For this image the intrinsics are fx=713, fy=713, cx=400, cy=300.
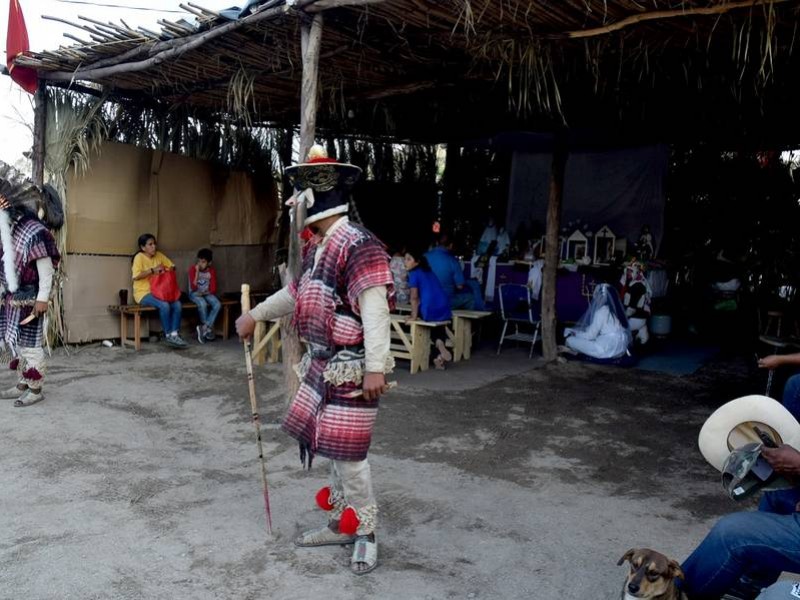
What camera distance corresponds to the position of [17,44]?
695 centimetres

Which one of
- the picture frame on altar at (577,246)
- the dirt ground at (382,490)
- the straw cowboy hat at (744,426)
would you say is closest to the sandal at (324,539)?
the dirt ground at (382,490)

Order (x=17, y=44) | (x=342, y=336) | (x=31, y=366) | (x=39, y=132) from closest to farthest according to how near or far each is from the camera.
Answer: (x=342, y=336) < (x=31, y=366) < (x=17, y=44) < (x=39, y=132)

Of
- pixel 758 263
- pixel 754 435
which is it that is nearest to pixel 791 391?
pixel 754 435

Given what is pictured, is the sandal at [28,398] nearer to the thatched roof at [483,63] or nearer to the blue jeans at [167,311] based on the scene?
the blue jeans at [167,311]

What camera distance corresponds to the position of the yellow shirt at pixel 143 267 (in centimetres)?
808

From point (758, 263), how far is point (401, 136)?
537 centimetres

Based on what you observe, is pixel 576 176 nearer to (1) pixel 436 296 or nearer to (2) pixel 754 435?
(1) pixel 436 296

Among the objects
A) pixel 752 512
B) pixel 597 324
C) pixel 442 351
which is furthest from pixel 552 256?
pixel 752 512

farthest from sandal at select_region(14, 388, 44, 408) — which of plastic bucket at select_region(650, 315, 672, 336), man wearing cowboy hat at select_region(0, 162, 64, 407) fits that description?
plastic bucket at select_region(650, 315, 672, 336)

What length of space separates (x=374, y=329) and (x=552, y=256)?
5.21 meters

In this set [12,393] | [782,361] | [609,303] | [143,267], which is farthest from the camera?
[143,267]

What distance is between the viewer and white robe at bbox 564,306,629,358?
24.5 feet

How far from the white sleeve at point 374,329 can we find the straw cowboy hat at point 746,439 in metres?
1.25

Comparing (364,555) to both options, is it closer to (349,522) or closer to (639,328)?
(349,522)
